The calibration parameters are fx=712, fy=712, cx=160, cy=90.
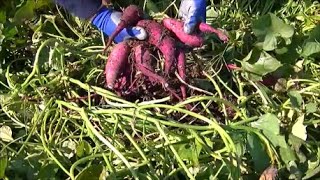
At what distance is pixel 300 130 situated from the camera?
4.62 feet

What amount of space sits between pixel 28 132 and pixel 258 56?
20.4 inches

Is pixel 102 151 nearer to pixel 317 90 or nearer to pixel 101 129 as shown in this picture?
pixel 101 129

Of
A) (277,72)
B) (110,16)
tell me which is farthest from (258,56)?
(110,16)

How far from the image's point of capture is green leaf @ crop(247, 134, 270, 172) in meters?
1.35

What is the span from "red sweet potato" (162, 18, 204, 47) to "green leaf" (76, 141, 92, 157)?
0.31 meters

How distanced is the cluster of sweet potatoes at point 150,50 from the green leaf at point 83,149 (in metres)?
0.16

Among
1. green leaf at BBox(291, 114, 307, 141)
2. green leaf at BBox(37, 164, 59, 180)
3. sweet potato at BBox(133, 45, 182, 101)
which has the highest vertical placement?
sweet potato at BBox(133, 45, 182, 101)

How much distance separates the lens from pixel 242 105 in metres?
1.50

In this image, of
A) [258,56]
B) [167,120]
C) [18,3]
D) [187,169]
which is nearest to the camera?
[187,169]

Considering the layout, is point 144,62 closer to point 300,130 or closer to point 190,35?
point 190,35

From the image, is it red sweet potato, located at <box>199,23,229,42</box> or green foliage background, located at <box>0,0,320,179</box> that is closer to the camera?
green foliage background, located at <box>0,0,320,179</box>

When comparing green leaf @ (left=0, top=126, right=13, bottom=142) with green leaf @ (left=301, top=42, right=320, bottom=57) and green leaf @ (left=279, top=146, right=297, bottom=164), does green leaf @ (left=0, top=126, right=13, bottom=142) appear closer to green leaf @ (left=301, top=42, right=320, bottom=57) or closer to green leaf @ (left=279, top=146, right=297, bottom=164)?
green leaf @ (left=279, top=146, right=297, bottom=164)

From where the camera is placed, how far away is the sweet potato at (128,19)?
152 centimetres

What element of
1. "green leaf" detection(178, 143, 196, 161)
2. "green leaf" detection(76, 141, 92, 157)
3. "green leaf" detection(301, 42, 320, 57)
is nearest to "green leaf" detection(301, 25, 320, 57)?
"green leaf" detection(301, 42, 320, 57)
